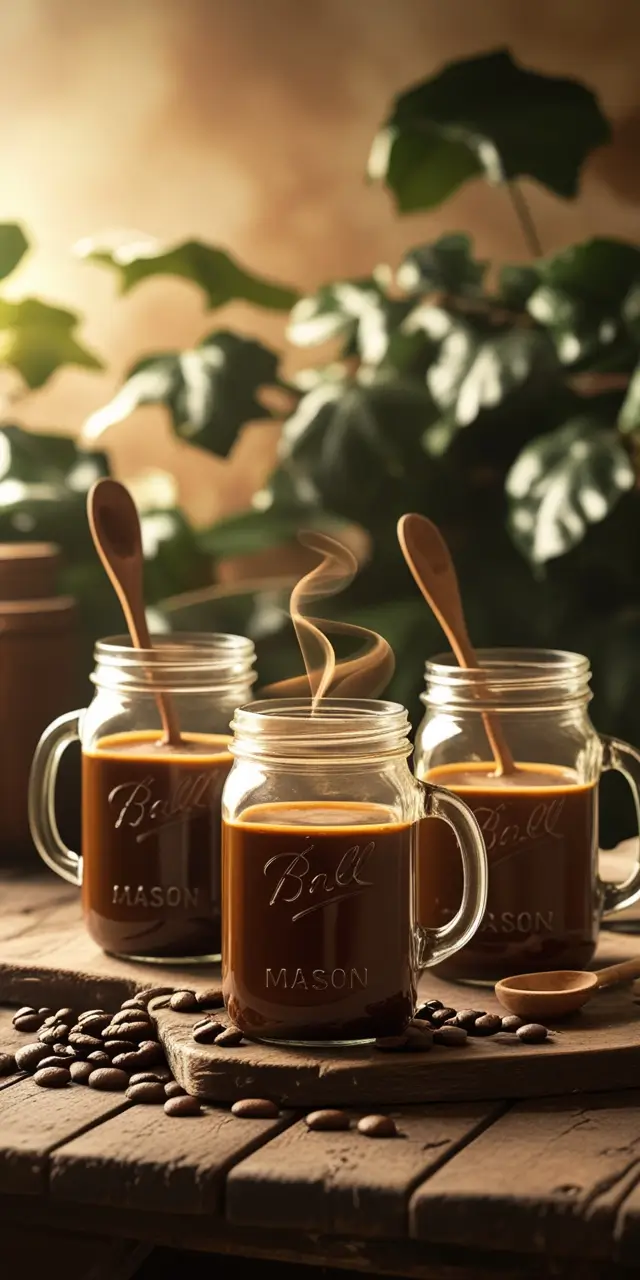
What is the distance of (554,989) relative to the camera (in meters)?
1.37

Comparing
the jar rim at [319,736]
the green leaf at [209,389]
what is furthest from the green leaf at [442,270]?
the jar rim at [319,736]

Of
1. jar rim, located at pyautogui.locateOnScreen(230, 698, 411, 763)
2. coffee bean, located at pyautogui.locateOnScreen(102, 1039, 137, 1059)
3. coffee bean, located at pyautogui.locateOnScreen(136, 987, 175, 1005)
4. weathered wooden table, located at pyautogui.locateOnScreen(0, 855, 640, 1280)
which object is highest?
jar rim, located at pyautogui.locateOnScreen(230, 698, 411, 763)

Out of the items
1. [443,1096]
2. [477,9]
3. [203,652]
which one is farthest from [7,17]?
[443,1096]

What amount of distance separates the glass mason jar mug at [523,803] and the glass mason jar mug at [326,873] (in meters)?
0.10

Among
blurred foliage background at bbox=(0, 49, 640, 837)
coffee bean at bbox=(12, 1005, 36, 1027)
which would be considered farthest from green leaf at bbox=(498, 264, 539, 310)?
coffee bean at bbox=(12, 1005, 36, 1027)

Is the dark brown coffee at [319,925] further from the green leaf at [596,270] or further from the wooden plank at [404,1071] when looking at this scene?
the green leaf at [596,270]

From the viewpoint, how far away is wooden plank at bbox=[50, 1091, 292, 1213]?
3.60 ft

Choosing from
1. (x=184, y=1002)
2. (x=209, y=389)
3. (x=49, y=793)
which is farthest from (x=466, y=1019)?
(x=209, y=389)

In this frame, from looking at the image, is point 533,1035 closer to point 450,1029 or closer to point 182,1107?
point 450,1029

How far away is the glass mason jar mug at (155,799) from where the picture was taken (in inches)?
57.7

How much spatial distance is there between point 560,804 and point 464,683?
0.13 meters

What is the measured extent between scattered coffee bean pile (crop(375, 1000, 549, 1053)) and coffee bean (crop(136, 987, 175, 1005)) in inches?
8.5

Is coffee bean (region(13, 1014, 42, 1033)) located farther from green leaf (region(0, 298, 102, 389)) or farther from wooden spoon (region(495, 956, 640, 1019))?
green leaf (region(0, 298, 102, 389))

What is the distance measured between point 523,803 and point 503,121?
1.33 m
